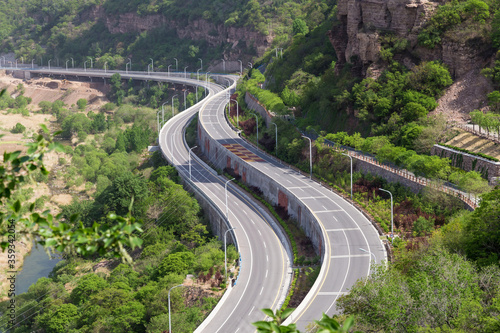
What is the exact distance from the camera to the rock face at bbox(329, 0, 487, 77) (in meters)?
74.6

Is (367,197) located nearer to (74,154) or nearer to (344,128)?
(344,128)

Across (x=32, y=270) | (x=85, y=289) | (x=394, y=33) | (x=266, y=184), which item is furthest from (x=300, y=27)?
(x=85, y=289)

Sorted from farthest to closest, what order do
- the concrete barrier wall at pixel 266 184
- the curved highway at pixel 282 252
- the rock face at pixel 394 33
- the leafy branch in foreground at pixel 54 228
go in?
the rock face at pixel 394 33 < the concrete barrier wall at pixel 266 184 < the curved highway at pixel 282 252 < the leafy branch in foreground at pixel 54 228

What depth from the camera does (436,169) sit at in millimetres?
60375

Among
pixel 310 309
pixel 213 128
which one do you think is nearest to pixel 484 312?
pixel 310 309

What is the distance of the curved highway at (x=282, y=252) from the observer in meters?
47.5

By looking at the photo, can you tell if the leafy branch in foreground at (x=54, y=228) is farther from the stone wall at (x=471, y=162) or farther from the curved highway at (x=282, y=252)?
the stone wall at (x=471, y=162)

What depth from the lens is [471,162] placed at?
60.5 m

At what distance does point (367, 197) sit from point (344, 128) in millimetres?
17672

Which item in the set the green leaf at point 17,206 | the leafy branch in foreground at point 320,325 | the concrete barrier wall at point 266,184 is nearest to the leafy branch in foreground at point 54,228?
the green leaf at point 17,206

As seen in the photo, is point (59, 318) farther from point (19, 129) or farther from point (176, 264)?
point (19, 129)

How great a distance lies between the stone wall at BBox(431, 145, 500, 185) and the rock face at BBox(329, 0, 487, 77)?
15.3 meters

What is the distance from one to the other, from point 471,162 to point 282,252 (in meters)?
20.4

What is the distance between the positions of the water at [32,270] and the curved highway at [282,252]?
858 inches
